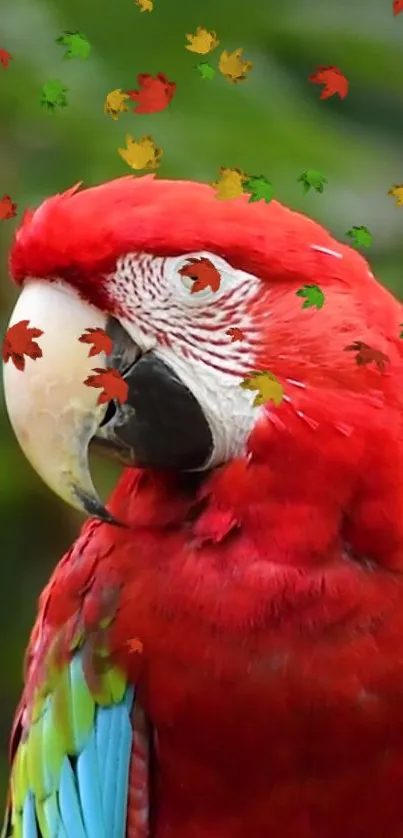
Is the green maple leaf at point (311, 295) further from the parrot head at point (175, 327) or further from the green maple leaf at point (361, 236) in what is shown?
the green maple leaf at point (361, 236)

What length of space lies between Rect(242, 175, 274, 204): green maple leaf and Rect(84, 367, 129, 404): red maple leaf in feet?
0.53

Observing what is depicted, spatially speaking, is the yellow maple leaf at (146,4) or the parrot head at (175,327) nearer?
the parrot head at (175,327)

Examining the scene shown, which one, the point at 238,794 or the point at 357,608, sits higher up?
the point at 357,608

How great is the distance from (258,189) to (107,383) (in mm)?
176

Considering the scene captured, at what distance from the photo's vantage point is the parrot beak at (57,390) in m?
0.67

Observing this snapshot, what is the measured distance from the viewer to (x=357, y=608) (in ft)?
2.36

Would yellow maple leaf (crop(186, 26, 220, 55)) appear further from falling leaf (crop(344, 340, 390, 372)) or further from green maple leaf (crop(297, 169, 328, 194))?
falling leaf (crop(344, 340, 390, 372))

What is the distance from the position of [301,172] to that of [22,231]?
0.89 ft

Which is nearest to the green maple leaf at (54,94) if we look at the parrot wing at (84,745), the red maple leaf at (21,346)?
the red maple leaf at (21,346)

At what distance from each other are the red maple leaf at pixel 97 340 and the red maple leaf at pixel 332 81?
0.33 m

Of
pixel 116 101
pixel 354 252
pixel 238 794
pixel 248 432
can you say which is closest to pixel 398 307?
pixel 354 252

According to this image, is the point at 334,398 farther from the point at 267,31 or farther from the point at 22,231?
the point at 267,31

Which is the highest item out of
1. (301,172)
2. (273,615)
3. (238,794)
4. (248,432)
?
(301,172)

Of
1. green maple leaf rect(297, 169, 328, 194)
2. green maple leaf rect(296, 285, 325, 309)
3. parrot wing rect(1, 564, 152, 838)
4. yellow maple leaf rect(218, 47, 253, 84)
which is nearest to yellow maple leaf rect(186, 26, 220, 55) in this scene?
yellow maple leaf rect(218, 47, 253, 84)
